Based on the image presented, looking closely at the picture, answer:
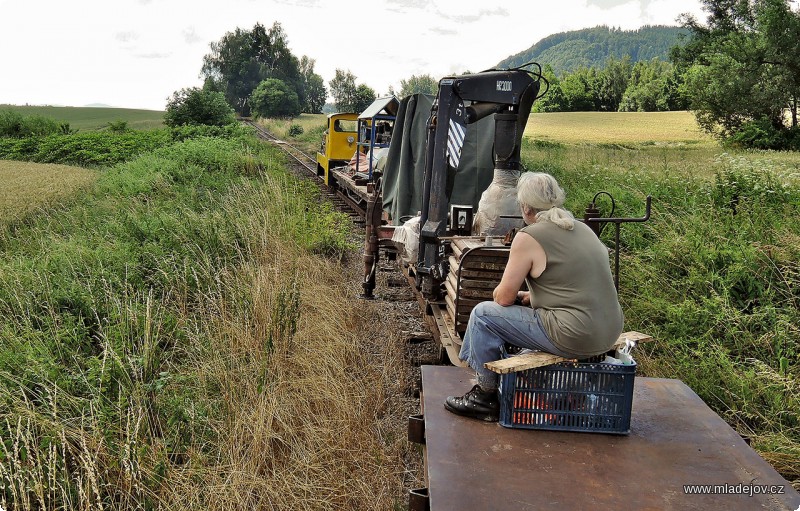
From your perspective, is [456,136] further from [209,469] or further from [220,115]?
[220,115]

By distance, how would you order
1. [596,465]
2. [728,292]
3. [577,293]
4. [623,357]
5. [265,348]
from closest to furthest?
[596,465] < [577,293] < [623,357] < [265,348] < [728,292]

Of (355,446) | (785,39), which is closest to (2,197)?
(355,446)

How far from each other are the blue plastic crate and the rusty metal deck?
0.06 meters

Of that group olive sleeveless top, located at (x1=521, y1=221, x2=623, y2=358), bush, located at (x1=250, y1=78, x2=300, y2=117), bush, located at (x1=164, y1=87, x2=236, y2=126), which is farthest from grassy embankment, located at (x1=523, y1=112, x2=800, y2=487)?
bush, located at (x1=250, y1=78, x2=300, y2=117)

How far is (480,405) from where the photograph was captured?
3.62 meters

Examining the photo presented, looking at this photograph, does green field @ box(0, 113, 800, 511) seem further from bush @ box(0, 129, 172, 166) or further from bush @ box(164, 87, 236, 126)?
bush @ box(164, 87, 236, 126)

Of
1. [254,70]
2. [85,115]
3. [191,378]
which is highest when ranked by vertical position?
[254,70]

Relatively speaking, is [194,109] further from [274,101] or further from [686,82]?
[274,101]

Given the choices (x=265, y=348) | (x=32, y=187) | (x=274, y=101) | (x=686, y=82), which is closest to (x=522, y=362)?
(x=265, y=348)

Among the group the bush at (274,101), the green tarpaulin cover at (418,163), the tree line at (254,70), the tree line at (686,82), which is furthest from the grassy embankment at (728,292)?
the tree line at (254,70)

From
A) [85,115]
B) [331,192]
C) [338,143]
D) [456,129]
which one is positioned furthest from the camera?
[85,115]

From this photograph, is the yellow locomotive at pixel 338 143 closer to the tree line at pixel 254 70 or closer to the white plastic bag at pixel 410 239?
the white plastic bag at pixel 410 239

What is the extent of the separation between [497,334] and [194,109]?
34001 mm

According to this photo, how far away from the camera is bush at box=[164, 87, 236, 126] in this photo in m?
34.7
